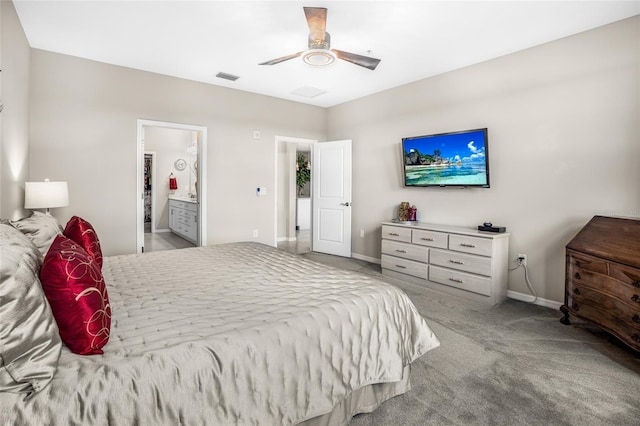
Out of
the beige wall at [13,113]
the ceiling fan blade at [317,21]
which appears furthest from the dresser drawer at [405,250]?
the beige wall at [13,113]

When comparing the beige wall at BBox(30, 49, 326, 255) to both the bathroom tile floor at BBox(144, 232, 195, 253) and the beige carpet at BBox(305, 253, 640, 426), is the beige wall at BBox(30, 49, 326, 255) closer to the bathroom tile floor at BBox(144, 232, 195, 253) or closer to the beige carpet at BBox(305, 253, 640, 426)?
the bathroom tile floor at BBox(144, 232, 195, 253)

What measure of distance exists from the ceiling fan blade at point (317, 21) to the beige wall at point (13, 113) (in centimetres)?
227

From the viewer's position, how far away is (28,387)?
946 millimetres

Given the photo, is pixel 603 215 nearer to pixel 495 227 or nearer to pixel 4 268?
pixel 495 227

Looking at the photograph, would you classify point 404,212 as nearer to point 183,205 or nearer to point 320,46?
point 320,46

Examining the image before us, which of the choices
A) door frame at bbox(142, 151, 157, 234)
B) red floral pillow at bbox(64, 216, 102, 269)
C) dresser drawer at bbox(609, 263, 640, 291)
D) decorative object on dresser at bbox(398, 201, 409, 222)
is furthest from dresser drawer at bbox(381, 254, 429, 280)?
door frame at bbox(142, 151, 157, 234)

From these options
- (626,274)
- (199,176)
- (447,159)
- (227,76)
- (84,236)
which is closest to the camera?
(84,236)

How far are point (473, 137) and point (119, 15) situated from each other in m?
3.85

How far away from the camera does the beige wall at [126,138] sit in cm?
377

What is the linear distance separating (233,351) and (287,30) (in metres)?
3.01

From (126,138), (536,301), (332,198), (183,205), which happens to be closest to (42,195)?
(126,138)

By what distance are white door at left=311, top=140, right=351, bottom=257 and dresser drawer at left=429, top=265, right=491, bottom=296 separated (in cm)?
195

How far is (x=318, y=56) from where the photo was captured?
9.50 ft

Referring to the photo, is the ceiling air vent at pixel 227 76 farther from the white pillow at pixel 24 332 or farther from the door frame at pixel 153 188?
the door frame at pixel 153 188
